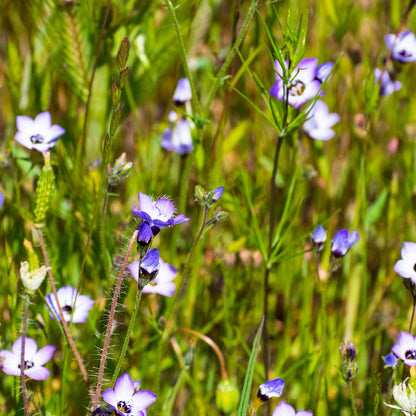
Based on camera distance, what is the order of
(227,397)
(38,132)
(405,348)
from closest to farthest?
(405,348) → (227,397) → (38,132)

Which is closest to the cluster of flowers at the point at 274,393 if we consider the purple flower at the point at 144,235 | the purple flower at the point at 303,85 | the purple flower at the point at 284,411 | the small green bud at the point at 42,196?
the purple flower at the point at 284,411

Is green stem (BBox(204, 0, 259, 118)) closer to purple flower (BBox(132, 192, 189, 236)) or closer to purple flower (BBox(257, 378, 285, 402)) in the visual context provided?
purple flower (BBox(132, 192, 189, 236))

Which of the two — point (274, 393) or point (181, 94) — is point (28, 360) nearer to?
point (274, 393)

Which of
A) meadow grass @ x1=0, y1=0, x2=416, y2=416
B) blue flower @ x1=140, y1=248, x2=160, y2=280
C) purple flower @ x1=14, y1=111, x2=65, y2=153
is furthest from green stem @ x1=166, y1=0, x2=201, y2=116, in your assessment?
blue flower @ x1=140, y1=248, x2=160, y2=280

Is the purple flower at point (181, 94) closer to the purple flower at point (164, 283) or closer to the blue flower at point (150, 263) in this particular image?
the purple flower at point (164, 283)

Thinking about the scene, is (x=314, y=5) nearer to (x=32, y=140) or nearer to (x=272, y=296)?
(x=272, y=296)

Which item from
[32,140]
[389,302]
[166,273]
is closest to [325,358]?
[166,273]

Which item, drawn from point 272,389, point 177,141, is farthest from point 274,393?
point 177,141
